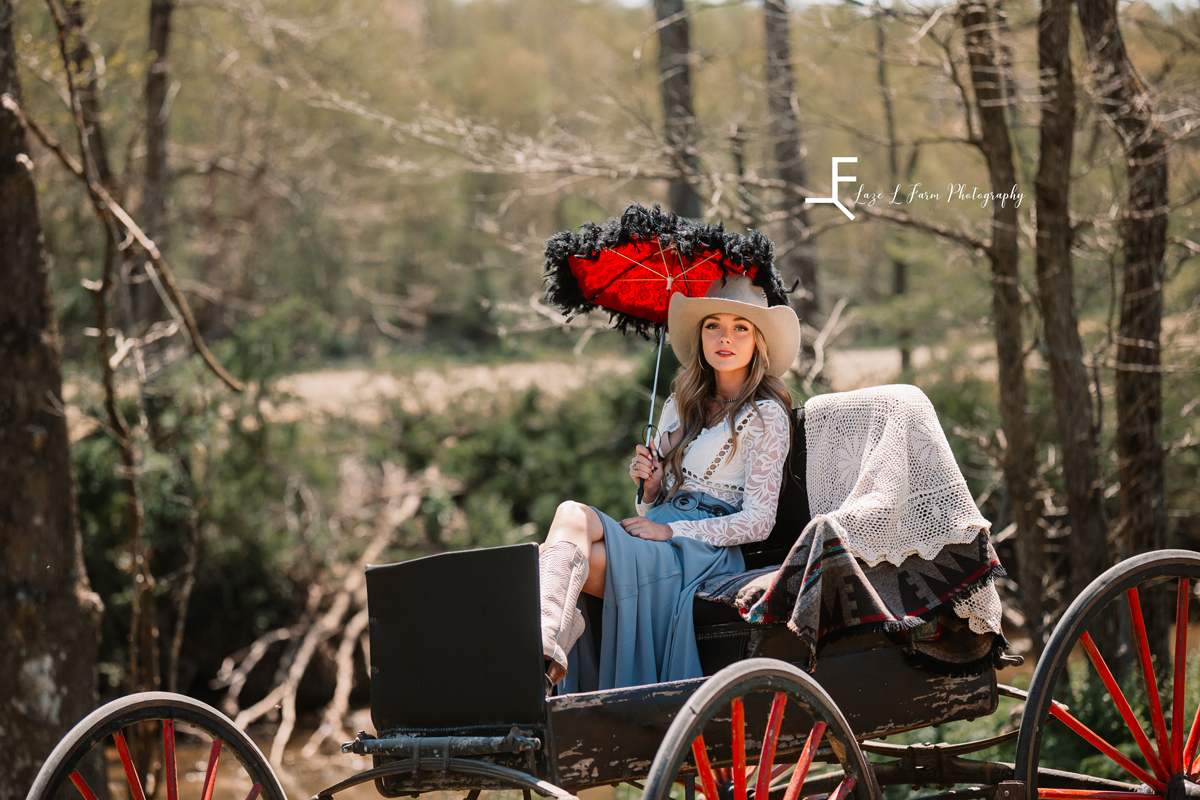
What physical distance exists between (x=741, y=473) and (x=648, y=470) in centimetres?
32

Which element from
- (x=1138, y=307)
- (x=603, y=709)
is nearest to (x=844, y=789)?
(x=603, y=709)

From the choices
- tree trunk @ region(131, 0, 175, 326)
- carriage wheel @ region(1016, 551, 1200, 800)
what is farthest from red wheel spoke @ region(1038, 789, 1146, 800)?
tree trunk @ region(131, 0, 175, 326)

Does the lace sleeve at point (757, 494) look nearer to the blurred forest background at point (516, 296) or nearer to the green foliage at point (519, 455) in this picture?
the blurred forest background at point (516, 296)

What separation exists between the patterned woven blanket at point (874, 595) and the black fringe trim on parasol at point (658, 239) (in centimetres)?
Result: 99

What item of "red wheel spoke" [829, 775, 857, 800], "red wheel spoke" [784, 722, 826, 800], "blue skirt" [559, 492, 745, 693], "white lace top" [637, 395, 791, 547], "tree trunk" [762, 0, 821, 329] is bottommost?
"red wheel spoke" [829, 775, 857, 800]

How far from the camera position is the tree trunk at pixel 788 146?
623cm

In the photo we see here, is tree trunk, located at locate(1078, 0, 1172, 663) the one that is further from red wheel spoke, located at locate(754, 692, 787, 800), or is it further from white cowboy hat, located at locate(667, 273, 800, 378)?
red wheel spoke, located at locate(754, 692, 787, 800)

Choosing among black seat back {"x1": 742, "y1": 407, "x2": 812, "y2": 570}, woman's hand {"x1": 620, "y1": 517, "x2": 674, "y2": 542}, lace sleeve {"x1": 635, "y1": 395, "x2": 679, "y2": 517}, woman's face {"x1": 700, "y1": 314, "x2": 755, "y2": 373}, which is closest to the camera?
woman's hand {"x1": 620, "y1": 517, "x2": 674, "y2": 542}

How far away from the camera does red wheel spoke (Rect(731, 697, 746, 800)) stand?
236 cm

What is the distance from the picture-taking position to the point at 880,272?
18.5 meters

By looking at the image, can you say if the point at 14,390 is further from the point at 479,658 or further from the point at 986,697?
the point at 986,697

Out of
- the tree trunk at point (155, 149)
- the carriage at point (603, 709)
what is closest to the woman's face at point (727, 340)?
the carriage at point (603, 709)

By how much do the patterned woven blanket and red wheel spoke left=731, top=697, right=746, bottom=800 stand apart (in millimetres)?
321

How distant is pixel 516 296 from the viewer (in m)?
9.50
